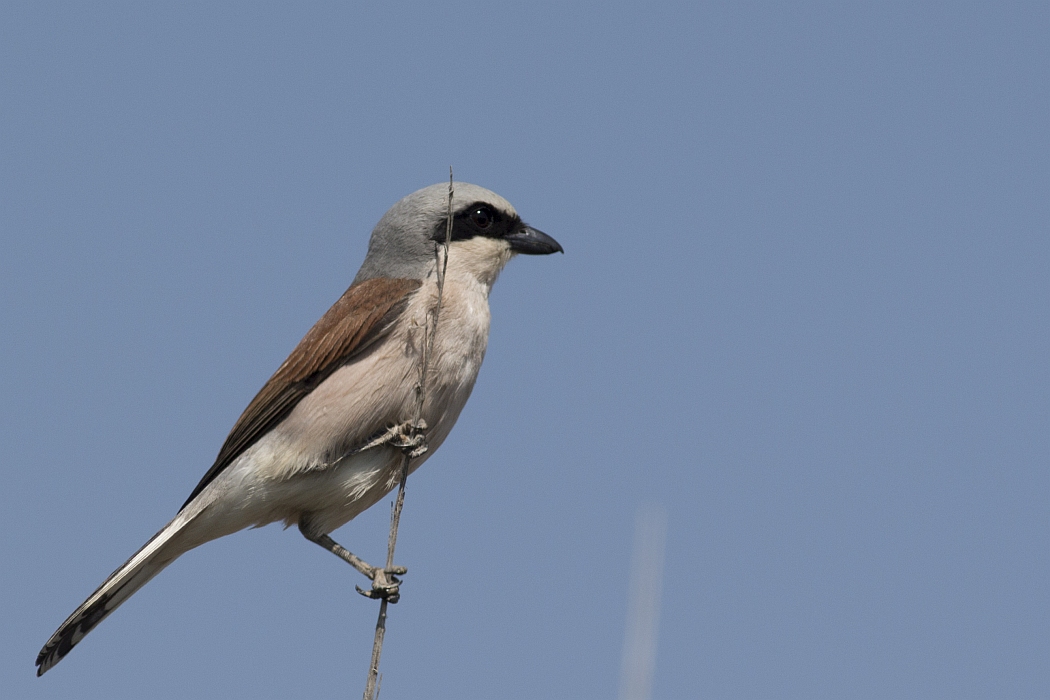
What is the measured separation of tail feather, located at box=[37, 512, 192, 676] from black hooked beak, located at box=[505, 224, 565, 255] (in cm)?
170

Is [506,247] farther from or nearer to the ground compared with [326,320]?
farther from the ground

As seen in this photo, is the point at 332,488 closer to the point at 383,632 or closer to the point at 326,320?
the point at 326,320

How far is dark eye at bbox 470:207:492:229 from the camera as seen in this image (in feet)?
15.0

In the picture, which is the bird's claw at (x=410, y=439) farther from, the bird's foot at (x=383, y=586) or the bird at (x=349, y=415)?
the bird's foot at (x=383, y=586)

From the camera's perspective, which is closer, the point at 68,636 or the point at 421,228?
the point at 68,636

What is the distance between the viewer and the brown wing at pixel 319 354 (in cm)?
416

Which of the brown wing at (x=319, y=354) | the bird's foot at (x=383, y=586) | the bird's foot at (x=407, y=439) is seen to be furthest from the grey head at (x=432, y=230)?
the bird's foot at (x=383, y=586)

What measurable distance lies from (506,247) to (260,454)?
4.27 feet

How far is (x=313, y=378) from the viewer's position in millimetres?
4203

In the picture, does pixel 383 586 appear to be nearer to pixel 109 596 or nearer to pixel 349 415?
pixel 349 415

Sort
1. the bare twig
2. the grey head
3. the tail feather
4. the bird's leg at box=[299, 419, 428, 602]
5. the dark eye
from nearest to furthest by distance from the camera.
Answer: the bare twig
the bird's leg at box=[299, 419, 428, 602]
the tail feather
the grey head
the dark eye

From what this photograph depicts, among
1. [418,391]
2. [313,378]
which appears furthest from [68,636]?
[418,391]

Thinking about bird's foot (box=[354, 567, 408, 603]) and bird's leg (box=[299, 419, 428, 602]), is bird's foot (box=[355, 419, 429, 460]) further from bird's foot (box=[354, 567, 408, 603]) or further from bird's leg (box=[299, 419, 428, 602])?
bird's foot (box=[354, 567, 408, 603])

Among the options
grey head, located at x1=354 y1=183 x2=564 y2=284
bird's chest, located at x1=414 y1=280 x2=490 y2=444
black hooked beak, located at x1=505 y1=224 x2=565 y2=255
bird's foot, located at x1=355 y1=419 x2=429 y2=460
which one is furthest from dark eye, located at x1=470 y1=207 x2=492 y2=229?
bird's foot, located at x1=355 y1=419 x2=429 y2=460
